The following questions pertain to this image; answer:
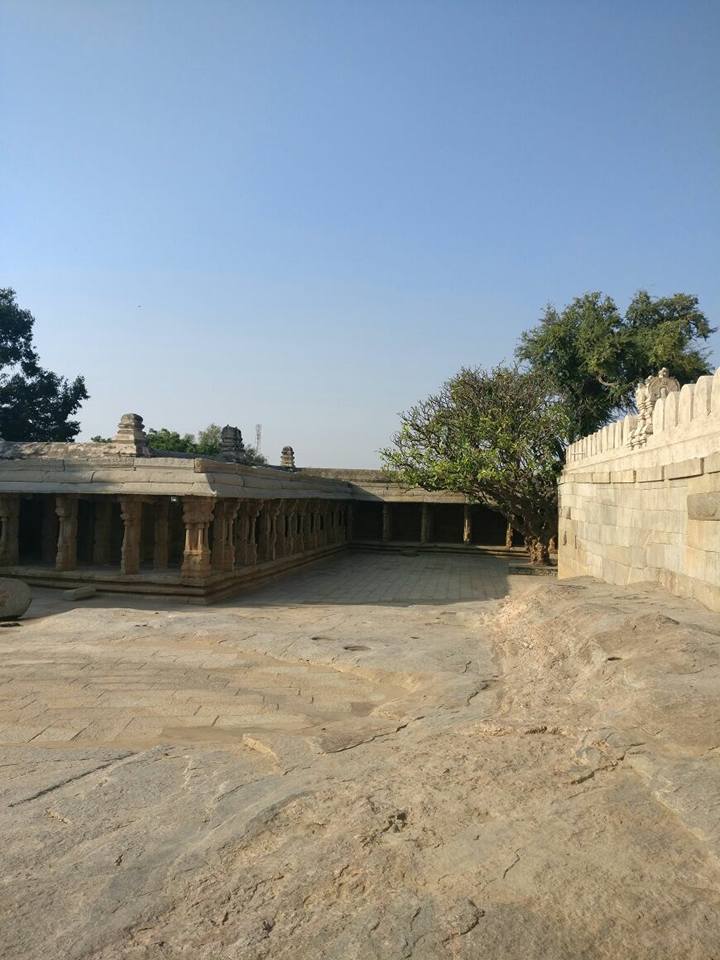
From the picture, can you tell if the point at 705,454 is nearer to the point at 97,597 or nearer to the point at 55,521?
the point at 97,597

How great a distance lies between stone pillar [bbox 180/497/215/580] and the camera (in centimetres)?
1382

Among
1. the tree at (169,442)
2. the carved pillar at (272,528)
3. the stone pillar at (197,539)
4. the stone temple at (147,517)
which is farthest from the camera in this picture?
the tree at (169,442)

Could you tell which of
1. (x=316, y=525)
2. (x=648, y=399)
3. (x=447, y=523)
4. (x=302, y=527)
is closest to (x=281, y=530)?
(x=302, y=527)

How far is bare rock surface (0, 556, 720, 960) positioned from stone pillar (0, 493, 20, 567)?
29.3 feet

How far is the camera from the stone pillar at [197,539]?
544 inches

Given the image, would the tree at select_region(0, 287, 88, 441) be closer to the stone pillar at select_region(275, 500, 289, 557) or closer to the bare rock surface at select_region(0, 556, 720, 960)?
the stone pillar at select_region(275, 500, 289, 557)

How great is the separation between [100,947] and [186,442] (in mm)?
44962

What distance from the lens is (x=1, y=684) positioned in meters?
7.06

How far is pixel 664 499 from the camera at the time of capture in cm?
914

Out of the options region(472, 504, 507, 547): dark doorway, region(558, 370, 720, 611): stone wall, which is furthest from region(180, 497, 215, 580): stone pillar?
region(472, 504, 507, 547): dark doorway

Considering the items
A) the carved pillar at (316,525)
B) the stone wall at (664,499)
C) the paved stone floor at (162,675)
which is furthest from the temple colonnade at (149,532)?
the stone wall at (664,499)

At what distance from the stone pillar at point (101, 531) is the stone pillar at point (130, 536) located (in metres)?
2.25

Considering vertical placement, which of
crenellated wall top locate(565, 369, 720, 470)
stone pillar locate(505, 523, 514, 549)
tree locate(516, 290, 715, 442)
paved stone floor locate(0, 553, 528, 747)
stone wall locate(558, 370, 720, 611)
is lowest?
paved stone floor locate(0, 553, 528, 747)

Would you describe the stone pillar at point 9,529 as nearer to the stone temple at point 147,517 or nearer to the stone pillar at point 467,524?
the stone temple at point 147,517
